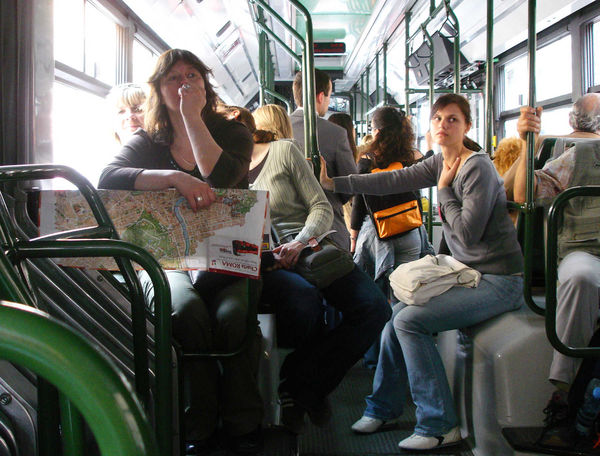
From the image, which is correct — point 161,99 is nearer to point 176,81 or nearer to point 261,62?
point 176,81

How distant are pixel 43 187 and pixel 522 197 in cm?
209

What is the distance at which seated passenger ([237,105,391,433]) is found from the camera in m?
2.15

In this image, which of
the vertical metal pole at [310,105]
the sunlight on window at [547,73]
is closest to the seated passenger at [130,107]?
the vertical metal pole at [310,105]

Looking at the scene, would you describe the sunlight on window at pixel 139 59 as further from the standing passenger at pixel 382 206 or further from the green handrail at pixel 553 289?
the green handrail at pixel 553 289

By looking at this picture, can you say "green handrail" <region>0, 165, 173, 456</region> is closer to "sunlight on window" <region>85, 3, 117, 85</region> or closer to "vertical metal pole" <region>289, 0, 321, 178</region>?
"vertical metal pole" <region>289, 0, 321, 178</region>

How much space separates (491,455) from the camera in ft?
7.00

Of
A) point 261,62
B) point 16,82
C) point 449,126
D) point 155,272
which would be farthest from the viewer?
point 261,62

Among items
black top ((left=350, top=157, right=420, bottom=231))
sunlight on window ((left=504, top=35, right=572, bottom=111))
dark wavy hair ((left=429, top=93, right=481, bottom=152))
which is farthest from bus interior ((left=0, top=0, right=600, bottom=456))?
black top ((left=350, top=157, right=420, bottom=231))

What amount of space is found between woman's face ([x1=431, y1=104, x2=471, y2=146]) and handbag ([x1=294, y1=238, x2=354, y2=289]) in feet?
2.37

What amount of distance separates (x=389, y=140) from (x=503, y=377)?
1783mm

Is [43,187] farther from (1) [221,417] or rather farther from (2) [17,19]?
(1) [221,417]

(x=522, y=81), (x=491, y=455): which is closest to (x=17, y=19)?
(x=491, y=455)

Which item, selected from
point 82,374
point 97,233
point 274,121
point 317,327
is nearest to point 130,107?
point 274,121

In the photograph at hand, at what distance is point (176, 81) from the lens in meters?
2.03
